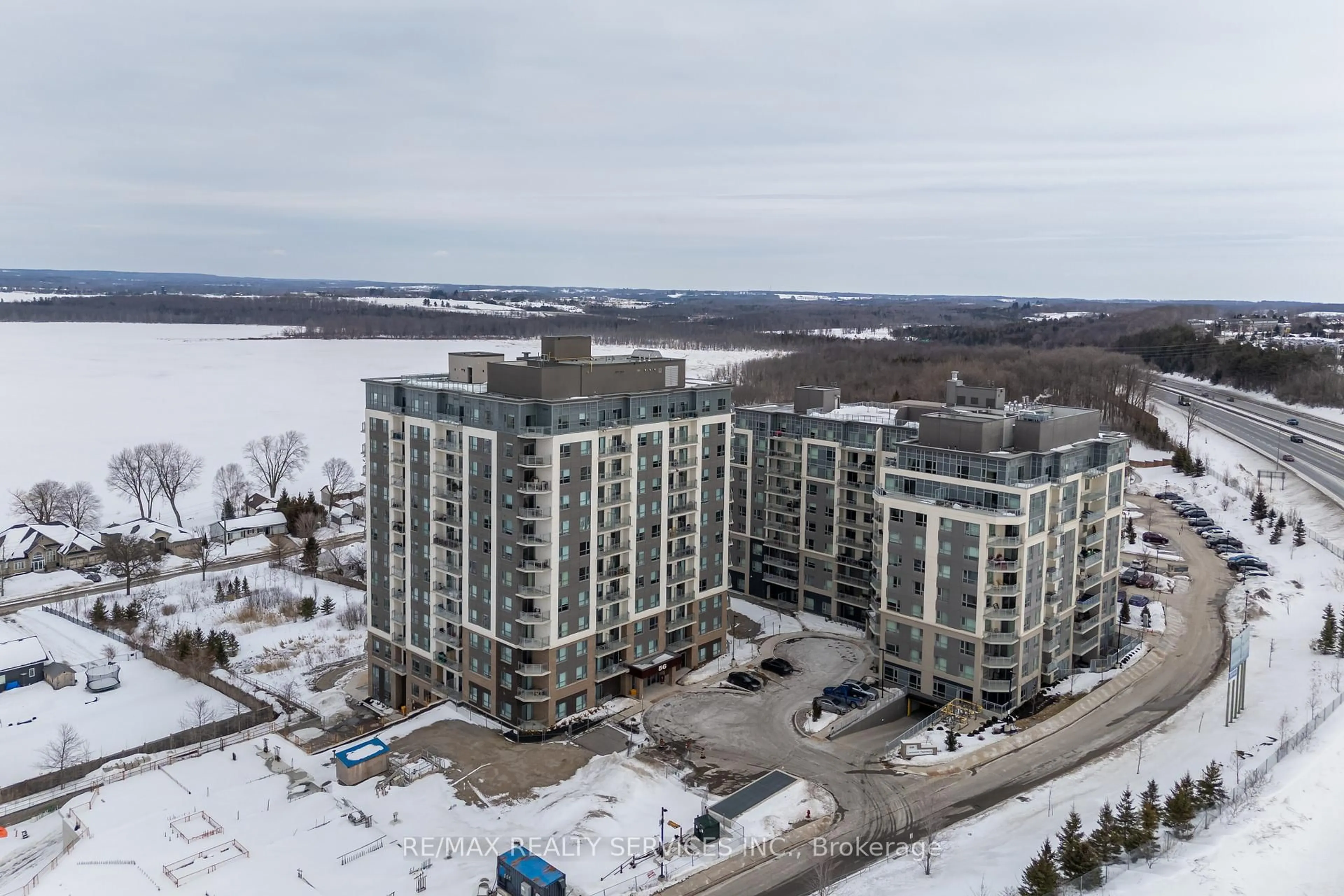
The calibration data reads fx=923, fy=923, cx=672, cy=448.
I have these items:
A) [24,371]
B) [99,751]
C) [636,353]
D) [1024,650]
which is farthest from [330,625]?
[24,371]

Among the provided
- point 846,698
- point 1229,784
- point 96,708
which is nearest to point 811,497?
point 846,698

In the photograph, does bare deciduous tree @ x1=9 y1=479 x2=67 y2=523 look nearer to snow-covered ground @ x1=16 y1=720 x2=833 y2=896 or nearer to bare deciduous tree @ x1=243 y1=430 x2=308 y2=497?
bare deciduous tree @ x1=243 y1=430 x2=308 y2=497

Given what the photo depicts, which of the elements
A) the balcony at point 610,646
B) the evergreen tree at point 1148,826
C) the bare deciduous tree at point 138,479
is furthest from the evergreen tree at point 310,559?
the evergreen tree at point 1148,826

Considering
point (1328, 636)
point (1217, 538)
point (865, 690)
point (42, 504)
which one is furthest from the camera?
point (42, 504)

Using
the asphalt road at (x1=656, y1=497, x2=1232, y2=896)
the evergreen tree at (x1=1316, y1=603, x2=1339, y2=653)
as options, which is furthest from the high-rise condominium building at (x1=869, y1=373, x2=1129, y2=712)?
the evergreen tree at (x1=1316, y1=603, x2=1339, y2=653)

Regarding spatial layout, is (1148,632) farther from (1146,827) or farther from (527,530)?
(527,530)

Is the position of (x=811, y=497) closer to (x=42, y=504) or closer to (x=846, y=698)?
(x=846, y=698)
